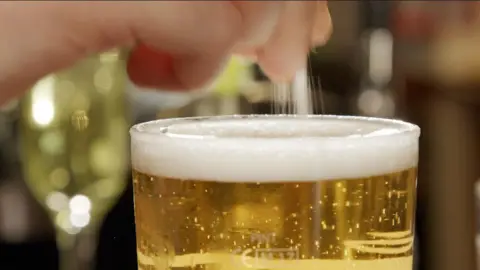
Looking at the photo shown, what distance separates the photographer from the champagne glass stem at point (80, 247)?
906 mm

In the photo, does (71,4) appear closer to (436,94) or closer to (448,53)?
(448,53)

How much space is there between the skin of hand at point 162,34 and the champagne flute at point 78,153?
0.61m

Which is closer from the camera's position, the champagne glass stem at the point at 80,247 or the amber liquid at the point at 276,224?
the amber liquid at the point at 276,224

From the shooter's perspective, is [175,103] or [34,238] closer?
[175,103]

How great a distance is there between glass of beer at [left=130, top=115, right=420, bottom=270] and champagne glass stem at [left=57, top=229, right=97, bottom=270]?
0.59 m

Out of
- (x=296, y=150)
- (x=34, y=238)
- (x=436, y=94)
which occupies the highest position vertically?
(x=296, y=150)

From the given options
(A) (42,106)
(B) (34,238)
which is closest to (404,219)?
(A) (42,106)

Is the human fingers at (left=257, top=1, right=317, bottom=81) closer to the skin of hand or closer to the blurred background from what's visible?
the skin of hand

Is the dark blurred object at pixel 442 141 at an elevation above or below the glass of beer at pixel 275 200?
below

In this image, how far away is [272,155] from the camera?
31cm

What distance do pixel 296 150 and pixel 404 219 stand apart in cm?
6

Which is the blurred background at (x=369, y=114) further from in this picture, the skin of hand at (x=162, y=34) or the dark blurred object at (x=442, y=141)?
the skin of hand at (x=162, y=34)

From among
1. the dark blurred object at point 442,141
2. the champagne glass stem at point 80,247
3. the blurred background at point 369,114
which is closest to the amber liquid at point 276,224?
the blurred background at point 369,114

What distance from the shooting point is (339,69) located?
1.21 metres
